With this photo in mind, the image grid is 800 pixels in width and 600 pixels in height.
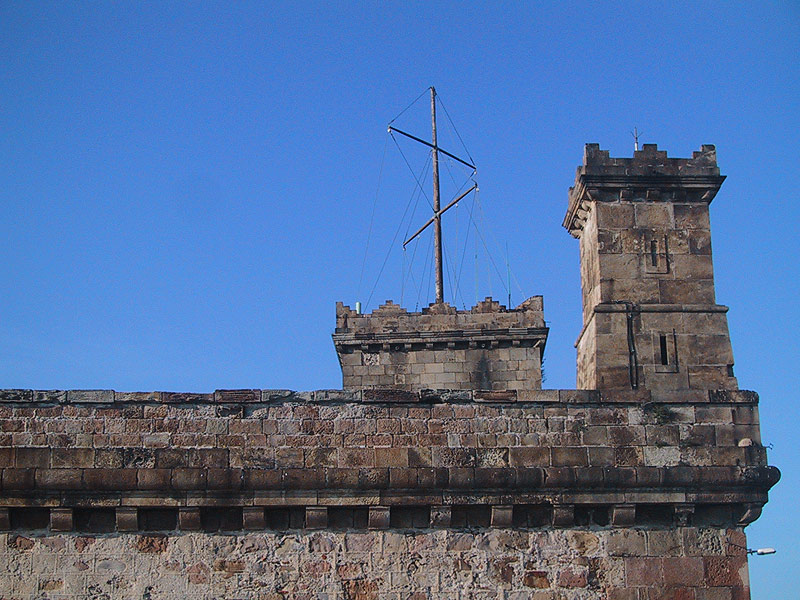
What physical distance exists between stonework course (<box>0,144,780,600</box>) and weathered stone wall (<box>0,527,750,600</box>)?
0.06ft

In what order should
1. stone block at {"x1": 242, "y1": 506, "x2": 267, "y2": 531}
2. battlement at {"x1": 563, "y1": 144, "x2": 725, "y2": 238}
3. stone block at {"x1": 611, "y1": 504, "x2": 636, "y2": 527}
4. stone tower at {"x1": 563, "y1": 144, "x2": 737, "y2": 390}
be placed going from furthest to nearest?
battlement at {"x1": 563, "y1": 144, "x2": 725, "y2": 238} → stone tower at {"x1": 563, "y1": 144, "x2": 737, "y2": 390} → stone block at {"x1": 611, "y1": 504, "x2": 636, "y2": 527} → stone block at {"x1": 242, "y1": 506, "x2": 267, "y2": 531}

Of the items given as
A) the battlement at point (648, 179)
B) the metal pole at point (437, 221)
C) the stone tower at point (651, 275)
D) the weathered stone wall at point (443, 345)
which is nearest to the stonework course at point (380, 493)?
the stone tower at point (651, 275)

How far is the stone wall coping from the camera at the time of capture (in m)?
13.5

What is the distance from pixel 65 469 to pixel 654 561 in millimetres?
5903

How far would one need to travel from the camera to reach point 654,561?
13375 mm

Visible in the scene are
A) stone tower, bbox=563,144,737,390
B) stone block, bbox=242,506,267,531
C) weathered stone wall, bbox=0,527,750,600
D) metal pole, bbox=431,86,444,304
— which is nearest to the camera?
weathered stone wall, bbox=0,527,750,600

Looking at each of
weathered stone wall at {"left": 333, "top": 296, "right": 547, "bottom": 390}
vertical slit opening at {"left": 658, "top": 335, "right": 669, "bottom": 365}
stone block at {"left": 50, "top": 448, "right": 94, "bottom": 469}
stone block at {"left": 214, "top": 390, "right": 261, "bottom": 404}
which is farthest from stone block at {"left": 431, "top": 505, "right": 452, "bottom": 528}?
weathered stone wall at {"left": 333, "top": 296, "right": 547, "bottom": 390}

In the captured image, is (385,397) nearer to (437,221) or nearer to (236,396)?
(236,396)

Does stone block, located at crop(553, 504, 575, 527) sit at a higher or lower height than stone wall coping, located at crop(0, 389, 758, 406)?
lower

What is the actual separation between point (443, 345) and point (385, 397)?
1040 centimetres

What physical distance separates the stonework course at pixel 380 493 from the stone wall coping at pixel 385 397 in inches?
0.8

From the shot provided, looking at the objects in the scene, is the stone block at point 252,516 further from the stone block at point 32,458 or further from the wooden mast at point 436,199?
the wooden mast at point 436,199

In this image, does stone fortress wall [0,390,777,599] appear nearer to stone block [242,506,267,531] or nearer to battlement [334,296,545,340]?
stone block [242,506,267,531]

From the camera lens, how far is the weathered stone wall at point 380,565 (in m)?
13.1
